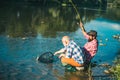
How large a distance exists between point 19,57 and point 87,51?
3393 mm

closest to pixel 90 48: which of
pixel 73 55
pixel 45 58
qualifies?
pixel 73 55

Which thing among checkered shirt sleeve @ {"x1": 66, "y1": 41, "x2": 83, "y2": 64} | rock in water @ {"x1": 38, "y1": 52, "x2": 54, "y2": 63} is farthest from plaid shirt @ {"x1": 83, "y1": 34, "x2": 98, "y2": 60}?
rock in water @ {"x1": 38, "y1": 52, "x2": 54, "y2": 63}

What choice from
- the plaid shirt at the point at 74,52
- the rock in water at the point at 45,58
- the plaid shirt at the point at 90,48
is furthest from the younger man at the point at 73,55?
the rock in water at the point at 45,58

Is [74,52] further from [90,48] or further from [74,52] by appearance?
[90,48]

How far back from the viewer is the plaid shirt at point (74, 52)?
39.9 ft

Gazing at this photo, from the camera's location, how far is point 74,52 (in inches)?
482

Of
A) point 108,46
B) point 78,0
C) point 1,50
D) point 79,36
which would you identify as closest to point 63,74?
point 1,50

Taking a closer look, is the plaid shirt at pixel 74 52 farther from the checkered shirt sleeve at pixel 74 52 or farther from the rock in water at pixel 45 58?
the rock in water at pixel 45 58

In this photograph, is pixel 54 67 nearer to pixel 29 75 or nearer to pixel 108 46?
pixel 29 75

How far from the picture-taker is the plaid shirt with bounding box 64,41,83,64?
12172mm

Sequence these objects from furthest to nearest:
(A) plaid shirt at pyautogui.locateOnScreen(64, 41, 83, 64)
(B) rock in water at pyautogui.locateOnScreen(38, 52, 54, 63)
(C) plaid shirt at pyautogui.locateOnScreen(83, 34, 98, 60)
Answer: (B) rock in water at pyautogui.locateOnScreen(38, 52, 54, 63) < (C) plaid shirt at pyautogui.locateOnScreen(83, 34, 98, 60) < (A) plaid shirt at pyautogui.locateOnScreen(64, 41, 83, 64)

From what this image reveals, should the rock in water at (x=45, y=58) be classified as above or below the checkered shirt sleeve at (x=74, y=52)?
below

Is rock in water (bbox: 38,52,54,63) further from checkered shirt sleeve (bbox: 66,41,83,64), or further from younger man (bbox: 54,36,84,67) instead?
checkered shirt sleeve (bbox: 66,41,83,64)

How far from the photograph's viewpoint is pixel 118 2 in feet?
412
